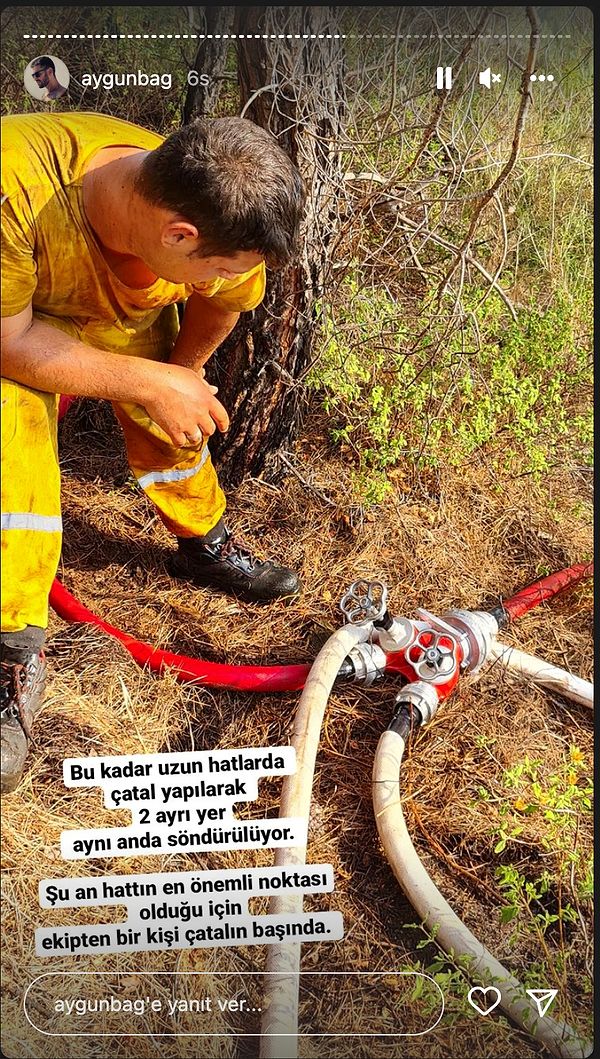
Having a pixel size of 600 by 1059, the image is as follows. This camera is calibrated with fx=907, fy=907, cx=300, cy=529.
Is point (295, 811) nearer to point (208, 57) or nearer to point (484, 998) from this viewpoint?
point (484, 998)

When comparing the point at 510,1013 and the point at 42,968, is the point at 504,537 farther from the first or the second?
the point at 42,968

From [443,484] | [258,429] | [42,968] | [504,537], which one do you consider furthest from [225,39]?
[42,968]

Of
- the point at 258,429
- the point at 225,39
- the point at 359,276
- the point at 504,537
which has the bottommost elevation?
the point at 504,537

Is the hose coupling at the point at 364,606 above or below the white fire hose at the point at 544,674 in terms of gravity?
above

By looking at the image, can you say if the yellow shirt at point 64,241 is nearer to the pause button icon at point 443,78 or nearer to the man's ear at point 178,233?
the man's ear at point 178,233

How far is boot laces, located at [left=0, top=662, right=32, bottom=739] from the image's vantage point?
180 centimetres

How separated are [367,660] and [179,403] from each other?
73 cm

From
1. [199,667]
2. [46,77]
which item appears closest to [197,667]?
[199,667]

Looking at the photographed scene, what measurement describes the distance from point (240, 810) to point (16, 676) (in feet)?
1.78

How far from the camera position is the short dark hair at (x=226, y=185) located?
1.50 m

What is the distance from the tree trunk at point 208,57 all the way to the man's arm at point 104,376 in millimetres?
616

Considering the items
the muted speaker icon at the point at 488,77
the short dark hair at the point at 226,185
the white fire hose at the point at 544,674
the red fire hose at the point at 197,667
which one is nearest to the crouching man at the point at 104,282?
the short dark hair at the point at 226,185

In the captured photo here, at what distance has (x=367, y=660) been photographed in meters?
2.07

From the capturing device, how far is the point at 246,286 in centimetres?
186
